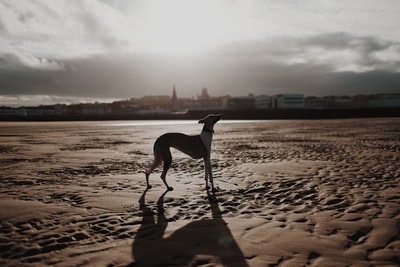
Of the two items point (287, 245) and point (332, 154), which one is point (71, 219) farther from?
point (332, 154)

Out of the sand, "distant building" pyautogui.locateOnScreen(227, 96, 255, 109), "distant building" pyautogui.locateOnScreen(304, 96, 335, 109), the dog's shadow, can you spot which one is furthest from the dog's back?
"distant building" pyautogui.locateOnScreen(304, 96, 335, 109)

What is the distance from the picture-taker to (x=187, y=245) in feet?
14.1

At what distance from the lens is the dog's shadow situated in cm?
383

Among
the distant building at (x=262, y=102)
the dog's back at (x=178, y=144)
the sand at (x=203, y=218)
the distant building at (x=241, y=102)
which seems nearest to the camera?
the sand at (x=203, y=218)

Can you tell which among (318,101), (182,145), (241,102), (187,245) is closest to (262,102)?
(241,102)

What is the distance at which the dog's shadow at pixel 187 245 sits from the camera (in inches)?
151

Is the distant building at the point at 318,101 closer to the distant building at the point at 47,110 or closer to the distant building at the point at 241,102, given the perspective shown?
the distant building at the point at 241,102

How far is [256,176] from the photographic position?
905 cm

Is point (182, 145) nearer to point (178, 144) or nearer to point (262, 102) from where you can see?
point (178, 144)

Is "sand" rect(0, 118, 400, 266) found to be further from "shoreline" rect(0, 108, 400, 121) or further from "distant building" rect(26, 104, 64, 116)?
"distant building" rect(26, 104, 64, 116)

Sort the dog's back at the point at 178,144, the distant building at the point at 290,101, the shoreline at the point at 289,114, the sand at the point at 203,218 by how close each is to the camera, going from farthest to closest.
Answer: the distant building at the point at 290,101 < the shoreline at the point at 289,114 < the dog's back at the point at 178,144 < the sand at the point at 203,218

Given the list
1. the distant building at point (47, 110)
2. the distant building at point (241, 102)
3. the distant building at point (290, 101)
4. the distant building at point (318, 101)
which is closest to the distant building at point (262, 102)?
the distant building at point (241, 102)

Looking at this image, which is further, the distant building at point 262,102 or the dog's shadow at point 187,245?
the distant building at point 262,102

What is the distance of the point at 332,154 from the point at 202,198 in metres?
9.22
